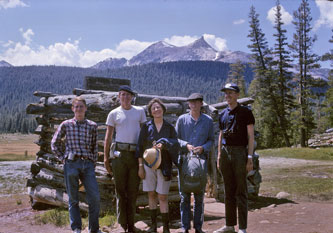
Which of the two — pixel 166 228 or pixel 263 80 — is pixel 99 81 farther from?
pixel 263 80

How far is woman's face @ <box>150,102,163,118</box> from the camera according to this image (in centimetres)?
462

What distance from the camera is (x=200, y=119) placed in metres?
4.61

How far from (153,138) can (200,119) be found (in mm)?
709

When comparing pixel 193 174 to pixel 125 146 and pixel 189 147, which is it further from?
pixel 125 146

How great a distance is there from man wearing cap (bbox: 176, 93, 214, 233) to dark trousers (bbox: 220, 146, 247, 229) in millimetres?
287

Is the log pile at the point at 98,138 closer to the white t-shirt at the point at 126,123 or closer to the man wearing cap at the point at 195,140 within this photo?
the white t-shirt at the point at 126,123

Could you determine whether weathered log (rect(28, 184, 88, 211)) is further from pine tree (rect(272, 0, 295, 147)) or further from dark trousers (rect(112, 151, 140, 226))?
pine tree (rect(272, 0, 295, 147))

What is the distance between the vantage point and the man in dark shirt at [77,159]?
464 cm

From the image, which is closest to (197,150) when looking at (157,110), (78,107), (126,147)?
(157,110)

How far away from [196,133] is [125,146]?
1038mm

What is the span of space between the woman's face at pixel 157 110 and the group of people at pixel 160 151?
0.01 meters

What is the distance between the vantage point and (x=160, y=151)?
4.53 meters

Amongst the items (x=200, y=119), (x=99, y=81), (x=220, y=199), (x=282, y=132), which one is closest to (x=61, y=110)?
(x=99, y=81)

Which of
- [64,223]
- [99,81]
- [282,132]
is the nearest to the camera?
[64,223]
